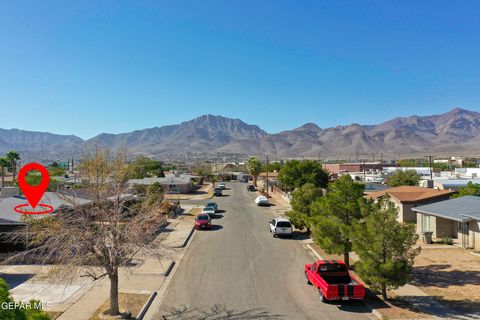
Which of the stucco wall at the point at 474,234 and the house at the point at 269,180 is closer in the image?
the stucco wall at the point at 474,234

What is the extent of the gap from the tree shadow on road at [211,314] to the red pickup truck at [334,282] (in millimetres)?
2213

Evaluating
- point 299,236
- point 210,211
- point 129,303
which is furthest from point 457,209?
point 210,211

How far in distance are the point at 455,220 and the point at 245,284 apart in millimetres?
15342

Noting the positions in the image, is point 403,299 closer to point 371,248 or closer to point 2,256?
point 371,248

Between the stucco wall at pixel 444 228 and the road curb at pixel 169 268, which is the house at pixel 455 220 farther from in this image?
the road curb at pixel 169 268

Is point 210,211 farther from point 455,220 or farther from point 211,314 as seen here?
point 211,314

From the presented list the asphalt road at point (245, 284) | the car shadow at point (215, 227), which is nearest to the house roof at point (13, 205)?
the asphalt road at point (245, 284)

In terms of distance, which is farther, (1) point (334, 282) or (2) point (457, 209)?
(2) point (457, 209)

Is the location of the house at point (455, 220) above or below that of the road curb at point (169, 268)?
above

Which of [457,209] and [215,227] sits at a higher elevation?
[457,209]

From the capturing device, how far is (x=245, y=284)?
60.3 feet

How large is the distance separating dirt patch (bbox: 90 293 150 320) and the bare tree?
638 millimetres

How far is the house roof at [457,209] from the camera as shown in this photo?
25.6m

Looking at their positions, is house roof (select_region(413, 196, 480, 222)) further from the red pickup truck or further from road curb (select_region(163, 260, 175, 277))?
road curb (select_region(163, 260, 175, 277))
